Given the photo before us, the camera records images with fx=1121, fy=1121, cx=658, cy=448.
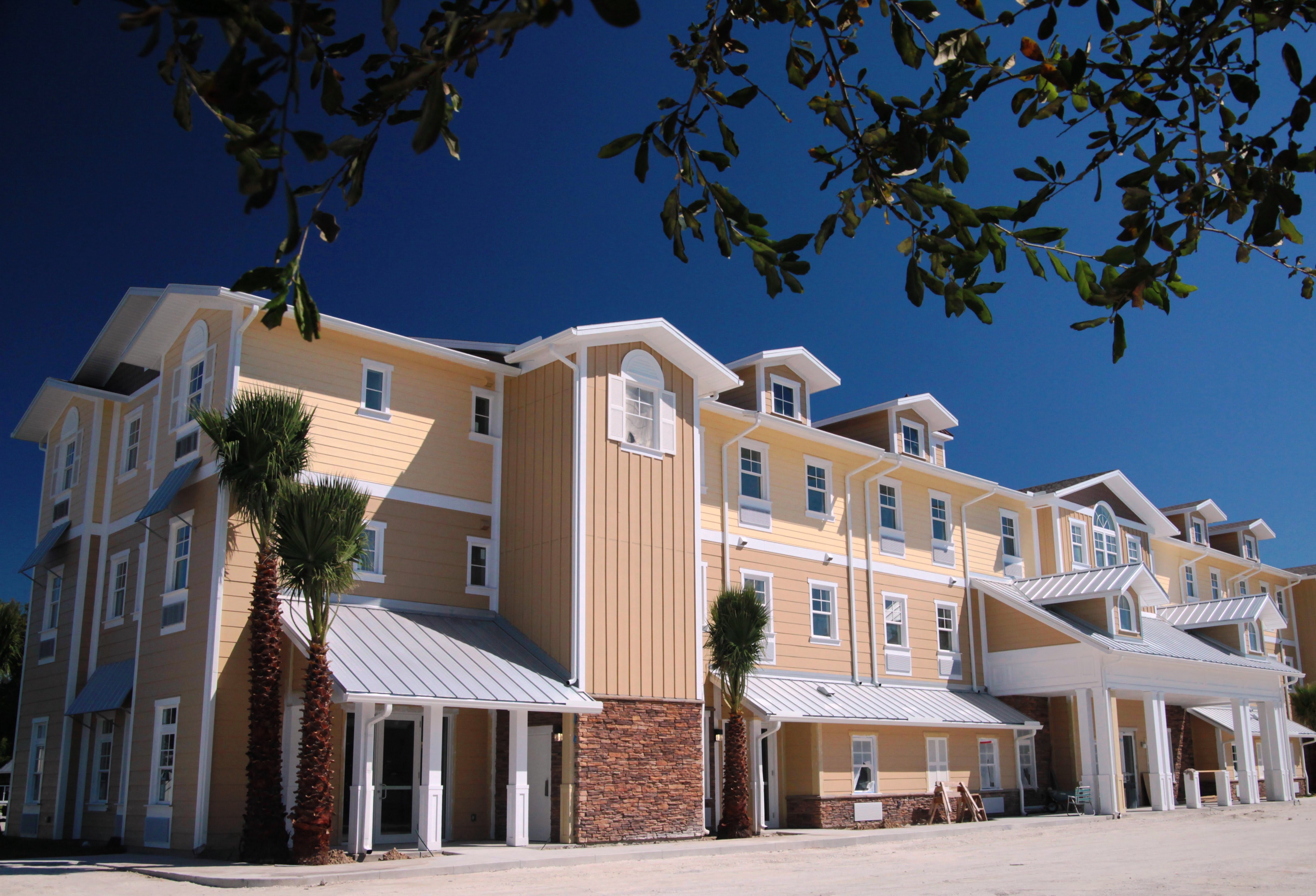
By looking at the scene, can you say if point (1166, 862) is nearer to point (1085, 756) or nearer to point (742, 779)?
point (742, 779)

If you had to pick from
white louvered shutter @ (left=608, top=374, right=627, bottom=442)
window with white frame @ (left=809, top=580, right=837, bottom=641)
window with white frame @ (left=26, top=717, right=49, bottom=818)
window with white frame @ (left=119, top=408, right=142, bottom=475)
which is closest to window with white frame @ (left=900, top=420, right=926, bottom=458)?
window with white frame @ (left=809, top=580, right=837, bottom=641)

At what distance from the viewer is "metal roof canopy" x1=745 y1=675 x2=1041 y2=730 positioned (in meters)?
21.5

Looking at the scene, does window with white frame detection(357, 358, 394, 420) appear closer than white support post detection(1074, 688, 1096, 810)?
Yes

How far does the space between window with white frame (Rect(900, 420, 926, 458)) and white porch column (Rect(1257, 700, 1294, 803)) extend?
1316cm

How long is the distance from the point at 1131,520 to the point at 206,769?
92.2ft

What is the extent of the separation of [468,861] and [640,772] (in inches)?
166

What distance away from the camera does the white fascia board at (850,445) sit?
23438mm

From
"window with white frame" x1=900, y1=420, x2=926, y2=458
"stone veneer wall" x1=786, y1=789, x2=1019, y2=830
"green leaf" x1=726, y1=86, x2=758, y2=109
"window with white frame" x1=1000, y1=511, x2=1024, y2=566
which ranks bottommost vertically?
"stone veneer wall" x1=786, y1=789, x2=1019, y2=830

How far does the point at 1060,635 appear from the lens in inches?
1051

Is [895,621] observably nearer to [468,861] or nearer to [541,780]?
[541,780]

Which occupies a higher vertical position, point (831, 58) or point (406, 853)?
point (831, 58)

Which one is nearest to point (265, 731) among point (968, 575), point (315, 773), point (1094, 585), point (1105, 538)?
point (315, 773)

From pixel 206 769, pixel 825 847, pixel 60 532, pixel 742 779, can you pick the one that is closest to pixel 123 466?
pixel 60 532

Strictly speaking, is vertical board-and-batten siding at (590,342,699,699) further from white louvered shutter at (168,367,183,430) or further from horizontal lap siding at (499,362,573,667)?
white louvered shutter at (168,367,183,430)
